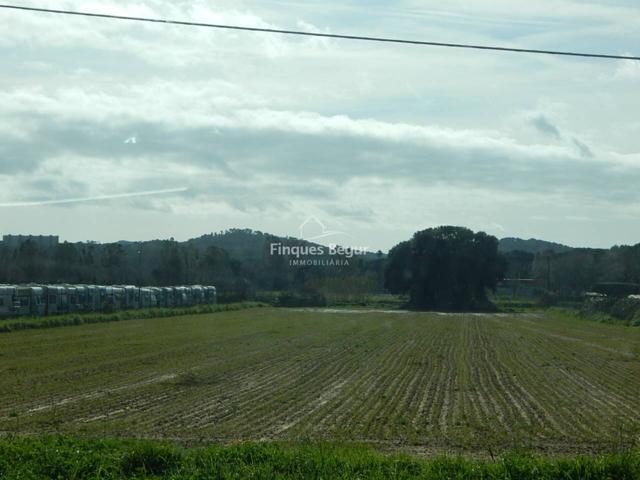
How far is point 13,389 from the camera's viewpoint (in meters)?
21.7

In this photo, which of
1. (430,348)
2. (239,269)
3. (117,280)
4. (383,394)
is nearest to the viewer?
(383,394)

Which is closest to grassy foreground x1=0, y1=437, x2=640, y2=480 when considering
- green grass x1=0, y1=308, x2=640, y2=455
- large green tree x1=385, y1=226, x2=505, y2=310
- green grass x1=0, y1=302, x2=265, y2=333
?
green grass x1=0, y1=308, x2=640, y2=455

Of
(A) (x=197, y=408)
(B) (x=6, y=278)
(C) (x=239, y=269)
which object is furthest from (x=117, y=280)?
(A) (x=197, y=408)

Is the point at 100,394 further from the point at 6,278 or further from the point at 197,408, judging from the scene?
the point at 6,278

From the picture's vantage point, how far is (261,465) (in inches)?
398

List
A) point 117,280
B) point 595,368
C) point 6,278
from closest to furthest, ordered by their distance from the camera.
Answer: point 595,368
point 6,278
point 117,280

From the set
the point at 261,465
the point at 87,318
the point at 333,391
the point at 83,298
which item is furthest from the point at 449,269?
the point at 261,465

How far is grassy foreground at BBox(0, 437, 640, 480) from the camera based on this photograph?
9.84 meters

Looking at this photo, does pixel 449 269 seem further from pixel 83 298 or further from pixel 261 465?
pixel 261 465

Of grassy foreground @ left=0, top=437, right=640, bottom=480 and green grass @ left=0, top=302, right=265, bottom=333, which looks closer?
grassy foreground @ left=0, top=437, right=640, bottom=480

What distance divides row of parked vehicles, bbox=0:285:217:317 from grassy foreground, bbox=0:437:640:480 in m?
45.2

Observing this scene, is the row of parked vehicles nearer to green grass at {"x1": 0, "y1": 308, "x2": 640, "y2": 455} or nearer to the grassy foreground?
green grass at {"x1": 0, "y1": 308, "x2": 640, "y2": 455}

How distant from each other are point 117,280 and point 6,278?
19458mm

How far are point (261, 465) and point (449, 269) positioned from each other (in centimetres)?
9448
